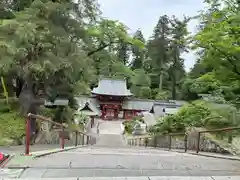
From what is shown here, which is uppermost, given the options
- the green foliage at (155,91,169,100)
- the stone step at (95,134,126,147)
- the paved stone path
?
the green foliage at (155,91,169,100)

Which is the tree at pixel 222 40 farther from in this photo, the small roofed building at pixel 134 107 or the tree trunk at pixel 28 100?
the small roofed building at pixel 134 107

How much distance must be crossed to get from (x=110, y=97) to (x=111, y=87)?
4.33 feet

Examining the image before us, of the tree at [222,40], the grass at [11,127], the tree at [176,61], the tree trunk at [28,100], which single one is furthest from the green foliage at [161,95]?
the tree at [222,40]

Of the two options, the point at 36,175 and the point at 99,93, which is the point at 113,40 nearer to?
the point at 36,175

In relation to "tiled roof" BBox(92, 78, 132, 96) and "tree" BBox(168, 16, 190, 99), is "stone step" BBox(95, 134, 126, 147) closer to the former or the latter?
"tiled roof" BBox(92, 78, 132, 96)

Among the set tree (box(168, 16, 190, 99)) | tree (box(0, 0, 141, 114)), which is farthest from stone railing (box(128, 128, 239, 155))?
tree (box(168, 16, 190, 99))

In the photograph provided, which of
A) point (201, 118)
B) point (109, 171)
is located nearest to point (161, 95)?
point (201, 118)

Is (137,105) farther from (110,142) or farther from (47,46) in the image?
(47,46)

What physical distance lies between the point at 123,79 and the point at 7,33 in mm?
28234

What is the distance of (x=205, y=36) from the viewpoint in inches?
326

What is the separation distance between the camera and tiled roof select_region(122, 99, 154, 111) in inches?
1491

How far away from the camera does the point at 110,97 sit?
37.6 metres

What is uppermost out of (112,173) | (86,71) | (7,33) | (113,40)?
(113,40)

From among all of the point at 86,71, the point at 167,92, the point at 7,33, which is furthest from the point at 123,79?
the point at 7,33
